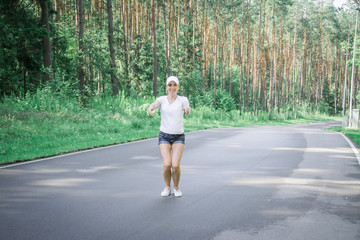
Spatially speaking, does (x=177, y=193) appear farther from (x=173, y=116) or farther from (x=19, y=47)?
(x=19, y=47)

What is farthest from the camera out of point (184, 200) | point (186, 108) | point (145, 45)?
point (145, 45)

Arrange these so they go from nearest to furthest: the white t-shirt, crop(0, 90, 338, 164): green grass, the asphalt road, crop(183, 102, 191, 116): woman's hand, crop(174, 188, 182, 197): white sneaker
→ the asphalt road
crop(183, 102, 191, 116): woman's hand
the white t-shirt
crop(174, 188, 182, 197): white sneaker
crop(0, 90, 338, 164): green grass

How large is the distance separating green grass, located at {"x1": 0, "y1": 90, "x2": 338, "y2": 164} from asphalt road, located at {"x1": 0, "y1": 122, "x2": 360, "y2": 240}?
1817 millimetres

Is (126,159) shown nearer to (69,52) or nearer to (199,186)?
(199,186)

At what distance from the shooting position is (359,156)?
11.5 m

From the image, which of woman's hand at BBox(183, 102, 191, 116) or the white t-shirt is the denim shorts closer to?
the white t-shirt

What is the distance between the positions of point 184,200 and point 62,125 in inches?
408

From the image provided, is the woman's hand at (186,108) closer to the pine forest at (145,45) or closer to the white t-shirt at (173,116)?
the white t-shirt at (173,116)

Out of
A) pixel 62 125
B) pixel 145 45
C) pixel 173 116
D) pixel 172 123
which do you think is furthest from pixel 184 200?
pixel 145 45

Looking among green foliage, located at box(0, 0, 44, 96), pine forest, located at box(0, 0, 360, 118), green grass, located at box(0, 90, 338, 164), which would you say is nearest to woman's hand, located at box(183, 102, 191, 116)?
green grass, located at box(0, 90, 338, 164)

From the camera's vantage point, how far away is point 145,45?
3519 centimetres

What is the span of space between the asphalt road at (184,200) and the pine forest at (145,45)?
10819 millimetres

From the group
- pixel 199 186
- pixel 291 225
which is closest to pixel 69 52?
pixel 199 186

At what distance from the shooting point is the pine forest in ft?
66.2
